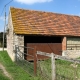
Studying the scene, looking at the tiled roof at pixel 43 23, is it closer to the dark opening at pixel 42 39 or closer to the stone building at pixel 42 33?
the stone building at pixel 42 33

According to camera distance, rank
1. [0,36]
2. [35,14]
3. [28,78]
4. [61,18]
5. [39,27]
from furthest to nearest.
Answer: [0,36] < [61,18] < [35,14] < [39,27] < [28,78]

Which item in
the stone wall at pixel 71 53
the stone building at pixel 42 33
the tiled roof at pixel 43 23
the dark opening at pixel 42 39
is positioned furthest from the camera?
the stone wall at pixel 71 53

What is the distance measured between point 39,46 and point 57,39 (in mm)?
2455

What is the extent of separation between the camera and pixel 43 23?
1934 centimetres

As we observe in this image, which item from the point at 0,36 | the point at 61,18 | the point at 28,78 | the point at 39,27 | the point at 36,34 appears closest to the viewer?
the point at 28,78

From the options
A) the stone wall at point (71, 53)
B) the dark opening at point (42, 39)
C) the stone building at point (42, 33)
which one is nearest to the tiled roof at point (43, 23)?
the stone building at point (42, 33)

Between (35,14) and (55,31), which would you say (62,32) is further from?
(35,14)

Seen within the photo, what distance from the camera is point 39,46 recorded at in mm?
17109

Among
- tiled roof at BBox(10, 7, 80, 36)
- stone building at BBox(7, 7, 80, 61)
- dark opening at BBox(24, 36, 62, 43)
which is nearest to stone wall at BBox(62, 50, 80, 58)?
stone building at BBox(7, 7, 80, 61)

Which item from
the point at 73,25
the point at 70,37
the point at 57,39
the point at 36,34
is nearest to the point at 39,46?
the point at 36,34

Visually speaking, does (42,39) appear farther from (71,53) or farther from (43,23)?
(71,53)

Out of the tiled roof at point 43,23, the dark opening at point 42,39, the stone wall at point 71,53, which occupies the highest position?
the tiled roof at point 43,23

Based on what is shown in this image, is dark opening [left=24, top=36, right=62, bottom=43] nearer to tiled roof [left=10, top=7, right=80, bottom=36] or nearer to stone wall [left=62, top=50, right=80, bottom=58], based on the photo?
tiled roof [left=10, top=7, right=80, bottom=36]

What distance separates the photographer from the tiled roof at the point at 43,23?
17.2 metres
